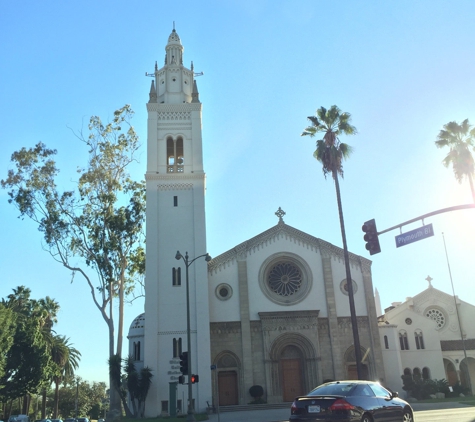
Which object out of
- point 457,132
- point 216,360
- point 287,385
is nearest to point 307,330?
point 287,385

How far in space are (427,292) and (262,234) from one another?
22.2 meters

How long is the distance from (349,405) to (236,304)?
91.7 feet

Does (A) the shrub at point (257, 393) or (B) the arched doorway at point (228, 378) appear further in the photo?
(B) the arched doorway at point (228, 378)

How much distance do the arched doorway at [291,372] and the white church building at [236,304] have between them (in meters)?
0.07

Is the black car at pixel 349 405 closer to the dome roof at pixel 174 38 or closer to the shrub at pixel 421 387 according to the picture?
the shrub at pixel 421 387

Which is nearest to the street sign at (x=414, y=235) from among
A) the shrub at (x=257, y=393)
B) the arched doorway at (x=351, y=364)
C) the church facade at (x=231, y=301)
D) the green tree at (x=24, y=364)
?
the church facade at (x=231, y=301)

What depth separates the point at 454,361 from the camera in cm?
4769

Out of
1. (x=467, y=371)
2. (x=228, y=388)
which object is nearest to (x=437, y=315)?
(x=467, y=371)

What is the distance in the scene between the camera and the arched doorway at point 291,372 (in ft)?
122

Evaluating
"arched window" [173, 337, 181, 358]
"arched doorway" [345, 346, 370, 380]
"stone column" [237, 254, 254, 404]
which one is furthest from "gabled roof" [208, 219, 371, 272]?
"arched window" [173, 337, 181, 358]

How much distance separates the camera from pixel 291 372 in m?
37.7

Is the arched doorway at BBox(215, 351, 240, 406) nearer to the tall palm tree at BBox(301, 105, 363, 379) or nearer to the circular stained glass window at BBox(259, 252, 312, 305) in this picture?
the circular stained glass window at BBox(259, 252, 312, 305)

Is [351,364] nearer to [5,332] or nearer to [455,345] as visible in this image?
[455,345]

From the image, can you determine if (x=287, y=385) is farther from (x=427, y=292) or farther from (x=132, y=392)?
(x=427, y=292)
